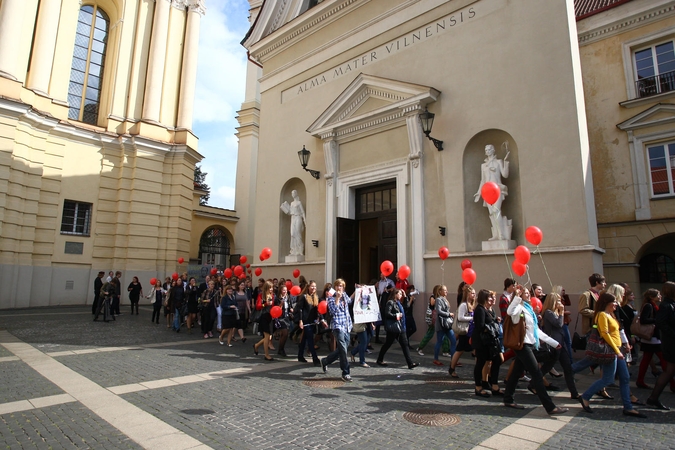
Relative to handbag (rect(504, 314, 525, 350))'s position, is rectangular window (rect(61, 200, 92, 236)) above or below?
above

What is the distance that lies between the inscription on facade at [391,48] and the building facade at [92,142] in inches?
463

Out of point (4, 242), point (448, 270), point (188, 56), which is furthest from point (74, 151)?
point (448, 270)

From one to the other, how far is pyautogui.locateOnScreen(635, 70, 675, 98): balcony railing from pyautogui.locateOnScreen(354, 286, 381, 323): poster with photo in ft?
42.0

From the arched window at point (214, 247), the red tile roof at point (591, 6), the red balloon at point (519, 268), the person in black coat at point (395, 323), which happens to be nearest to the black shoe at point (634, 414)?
the red balloon at point (519, 268)

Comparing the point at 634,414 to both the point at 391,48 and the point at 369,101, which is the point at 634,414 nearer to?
the point at 369,101

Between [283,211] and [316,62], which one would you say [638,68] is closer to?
[316,62]

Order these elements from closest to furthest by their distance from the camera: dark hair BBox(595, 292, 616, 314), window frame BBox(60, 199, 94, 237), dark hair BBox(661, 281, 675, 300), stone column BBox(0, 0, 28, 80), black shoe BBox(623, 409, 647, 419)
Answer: black shoe BBox(623, 409, 647, 419) → dark hair BBox(595, 292, 616, 314) → dark hair BBox(661, 281, 675, 300) → stone column BBox(0, 0, 28, 80) → window frame BBox(60, 199, 94, 237)

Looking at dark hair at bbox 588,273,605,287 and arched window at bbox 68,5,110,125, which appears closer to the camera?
dark hair at bbox 588,273,605,287

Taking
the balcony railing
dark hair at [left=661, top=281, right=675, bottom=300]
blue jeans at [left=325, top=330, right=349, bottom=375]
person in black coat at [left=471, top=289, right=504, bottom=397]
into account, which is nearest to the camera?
dark hair at [left=661, top=281, right=675, bottom=300]

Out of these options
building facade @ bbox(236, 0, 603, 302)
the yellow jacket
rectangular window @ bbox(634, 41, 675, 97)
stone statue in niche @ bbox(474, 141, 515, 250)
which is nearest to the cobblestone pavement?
the yellow jacket

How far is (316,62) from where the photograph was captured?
1662cm

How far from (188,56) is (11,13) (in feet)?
30.7

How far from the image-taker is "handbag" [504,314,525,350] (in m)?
5.71

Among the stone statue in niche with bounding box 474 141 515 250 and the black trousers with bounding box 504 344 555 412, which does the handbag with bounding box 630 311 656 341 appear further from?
the stone statue in niche with bounding box 474 141 515 250
